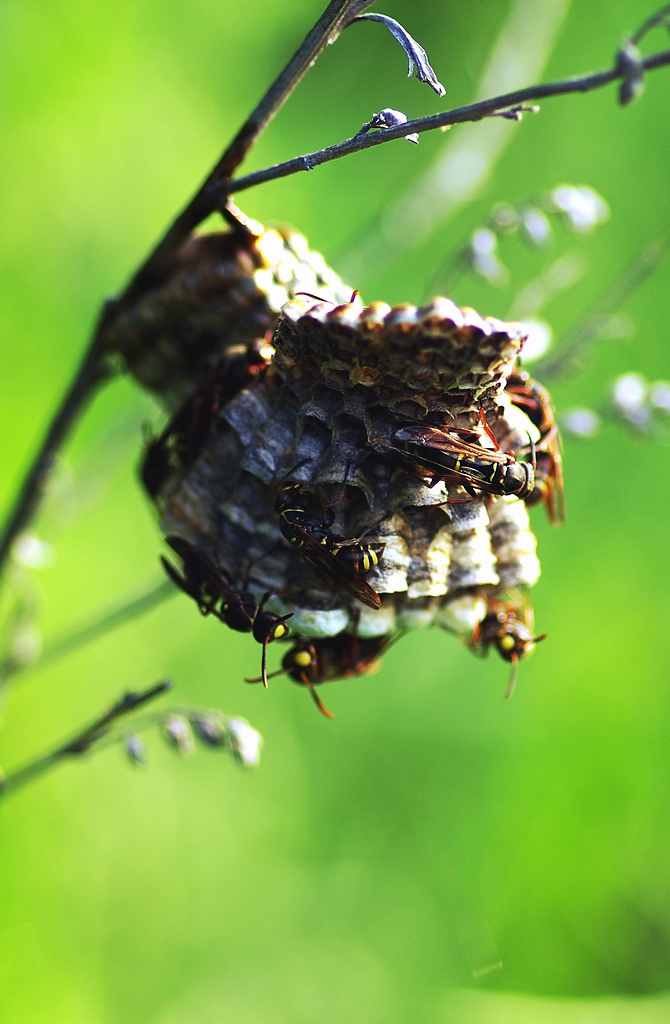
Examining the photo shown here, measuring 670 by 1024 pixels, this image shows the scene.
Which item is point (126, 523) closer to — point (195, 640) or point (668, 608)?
point (195, 640)

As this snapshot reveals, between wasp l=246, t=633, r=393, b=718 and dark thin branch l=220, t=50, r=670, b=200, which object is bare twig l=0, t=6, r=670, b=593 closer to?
dark thin branch l=220, t=50, r=670, b=200

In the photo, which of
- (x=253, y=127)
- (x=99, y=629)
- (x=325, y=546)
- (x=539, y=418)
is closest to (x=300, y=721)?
(x=99, y=629)

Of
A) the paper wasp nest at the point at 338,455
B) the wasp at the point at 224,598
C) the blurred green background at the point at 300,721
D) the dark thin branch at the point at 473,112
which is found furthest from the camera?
the blurred green background at the point at 300,721

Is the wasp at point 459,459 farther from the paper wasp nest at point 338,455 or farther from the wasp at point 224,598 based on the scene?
the wasp at point 224,598

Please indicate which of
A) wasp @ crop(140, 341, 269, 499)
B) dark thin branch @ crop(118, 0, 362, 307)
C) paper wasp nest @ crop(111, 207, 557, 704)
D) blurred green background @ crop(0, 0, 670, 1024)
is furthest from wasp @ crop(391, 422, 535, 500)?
blurred green background @ crop(0, 0, 670, 1024)

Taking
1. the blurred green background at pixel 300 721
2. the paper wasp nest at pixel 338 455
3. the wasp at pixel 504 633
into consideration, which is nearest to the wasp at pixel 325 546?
the paper wasp nest at pixel 338 455

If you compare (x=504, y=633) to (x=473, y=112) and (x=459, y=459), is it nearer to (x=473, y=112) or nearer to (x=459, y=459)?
(x=459, y=459)
